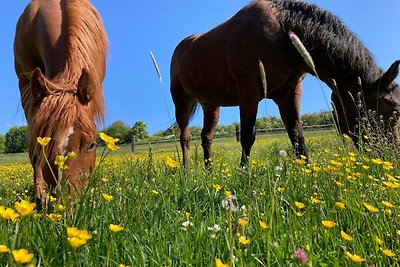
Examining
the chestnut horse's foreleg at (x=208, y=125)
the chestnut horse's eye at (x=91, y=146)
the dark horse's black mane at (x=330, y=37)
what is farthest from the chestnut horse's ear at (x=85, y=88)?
the chestnut horse's foreleg at (x=208, y=125)

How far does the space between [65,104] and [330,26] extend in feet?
12.7

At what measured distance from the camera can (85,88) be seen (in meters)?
3.04

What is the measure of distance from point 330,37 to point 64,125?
3.84 metres

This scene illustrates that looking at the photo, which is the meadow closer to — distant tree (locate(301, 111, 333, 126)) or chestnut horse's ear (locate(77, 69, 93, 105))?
chestnut horse's ear (locate(77, 69, 93, 105))

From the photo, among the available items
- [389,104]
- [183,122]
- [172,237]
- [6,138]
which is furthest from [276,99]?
[6,138]

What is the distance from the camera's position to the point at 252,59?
5.68m

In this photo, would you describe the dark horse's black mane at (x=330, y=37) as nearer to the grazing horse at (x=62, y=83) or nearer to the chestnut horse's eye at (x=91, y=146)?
the grazing horse at (x=62, y=83)

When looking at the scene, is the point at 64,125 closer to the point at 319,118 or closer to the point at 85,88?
the point at 85,88

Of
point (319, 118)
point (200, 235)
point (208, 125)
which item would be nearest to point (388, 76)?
point (200, 235)

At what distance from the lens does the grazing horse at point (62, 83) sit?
2650 millimetres

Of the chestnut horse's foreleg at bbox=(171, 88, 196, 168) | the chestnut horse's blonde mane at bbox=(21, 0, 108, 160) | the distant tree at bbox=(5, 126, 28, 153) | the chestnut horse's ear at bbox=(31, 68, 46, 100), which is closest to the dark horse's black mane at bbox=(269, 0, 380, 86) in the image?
the chestnut horse's blonde mane at bbox=(21, 0, 108, 160)

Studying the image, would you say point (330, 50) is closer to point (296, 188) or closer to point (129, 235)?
point (296, 188)

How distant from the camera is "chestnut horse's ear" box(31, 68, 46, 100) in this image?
9.57 ft

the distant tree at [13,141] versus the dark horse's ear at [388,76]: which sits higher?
the distant tree at [13,141]
